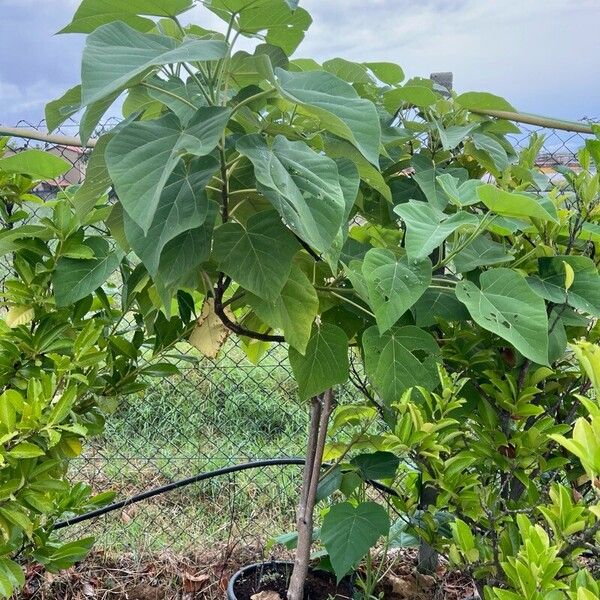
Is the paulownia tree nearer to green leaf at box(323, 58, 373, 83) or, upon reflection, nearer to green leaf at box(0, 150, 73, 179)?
green leaf at box(323, 58, 373, 83)

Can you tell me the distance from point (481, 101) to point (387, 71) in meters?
0.18

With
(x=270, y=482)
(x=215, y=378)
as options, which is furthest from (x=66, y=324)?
(x=215, y=378)

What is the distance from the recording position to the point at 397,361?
899 mm

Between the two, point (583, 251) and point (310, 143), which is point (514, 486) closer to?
point (583, 251)

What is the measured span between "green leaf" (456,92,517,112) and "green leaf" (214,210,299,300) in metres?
0.49

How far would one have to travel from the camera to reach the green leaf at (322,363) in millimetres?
955

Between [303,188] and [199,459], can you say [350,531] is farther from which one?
[199,459]

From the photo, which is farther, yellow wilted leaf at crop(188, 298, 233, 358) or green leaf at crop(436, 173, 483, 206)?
yellow wilted leaf at crop(188, 298, 233, 358)

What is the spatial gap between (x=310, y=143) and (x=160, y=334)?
46 centimetres

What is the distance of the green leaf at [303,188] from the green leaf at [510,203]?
0.19 m

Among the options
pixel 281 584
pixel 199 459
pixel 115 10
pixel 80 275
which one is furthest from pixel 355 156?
pixel 199 459

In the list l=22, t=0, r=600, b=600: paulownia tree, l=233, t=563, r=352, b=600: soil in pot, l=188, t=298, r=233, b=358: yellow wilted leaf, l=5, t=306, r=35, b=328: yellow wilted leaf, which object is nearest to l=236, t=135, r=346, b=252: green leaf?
l=22, t=0, r=600, b=600: paulownia tree

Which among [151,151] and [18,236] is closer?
[151,151]

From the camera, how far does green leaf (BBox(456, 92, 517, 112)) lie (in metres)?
1.11
